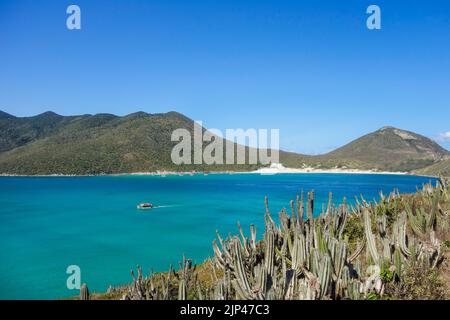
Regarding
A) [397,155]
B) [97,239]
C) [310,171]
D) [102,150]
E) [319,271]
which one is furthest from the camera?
[397,155]

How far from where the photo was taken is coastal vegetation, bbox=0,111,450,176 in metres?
129

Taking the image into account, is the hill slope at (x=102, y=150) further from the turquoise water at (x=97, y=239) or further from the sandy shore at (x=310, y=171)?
the turquoise water at (x=97, y=239)

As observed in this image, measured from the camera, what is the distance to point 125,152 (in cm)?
13725

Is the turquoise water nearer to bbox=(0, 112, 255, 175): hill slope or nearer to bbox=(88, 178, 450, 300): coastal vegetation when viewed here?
bbox=(88, 178, 450, 300): coastal vegetation

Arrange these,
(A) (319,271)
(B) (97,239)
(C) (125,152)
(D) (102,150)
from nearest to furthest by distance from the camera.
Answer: (A) (319,271)
(B) (97,239)
(D) (102,150)
(C) (125,152)

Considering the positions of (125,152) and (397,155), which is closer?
(125,152)

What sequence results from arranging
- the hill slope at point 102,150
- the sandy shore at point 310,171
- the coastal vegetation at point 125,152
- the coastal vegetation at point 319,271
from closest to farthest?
the coastal vegetation at point 319,271 < the hill slope at point 102,150 < the coastal vegetation at point 125,152 < the sandy shore at point 310,171

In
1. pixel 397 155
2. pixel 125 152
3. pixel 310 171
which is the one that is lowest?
pixel 310 171

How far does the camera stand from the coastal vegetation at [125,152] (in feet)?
424

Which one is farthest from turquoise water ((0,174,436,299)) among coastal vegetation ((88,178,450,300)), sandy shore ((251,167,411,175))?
sandy shore ((251,167,411,175))

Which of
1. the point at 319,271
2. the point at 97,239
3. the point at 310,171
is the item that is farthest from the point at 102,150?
the point at 319,271

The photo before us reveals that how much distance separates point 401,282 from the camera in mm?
6844

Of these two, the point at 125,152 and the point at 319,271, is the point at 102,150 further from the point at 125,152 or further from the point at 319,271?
the point at 319,271

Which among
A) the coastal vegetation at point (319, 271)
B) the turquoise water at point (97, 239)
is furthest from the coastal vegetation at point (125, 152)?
the coastal vegetation at point (319, 271)
